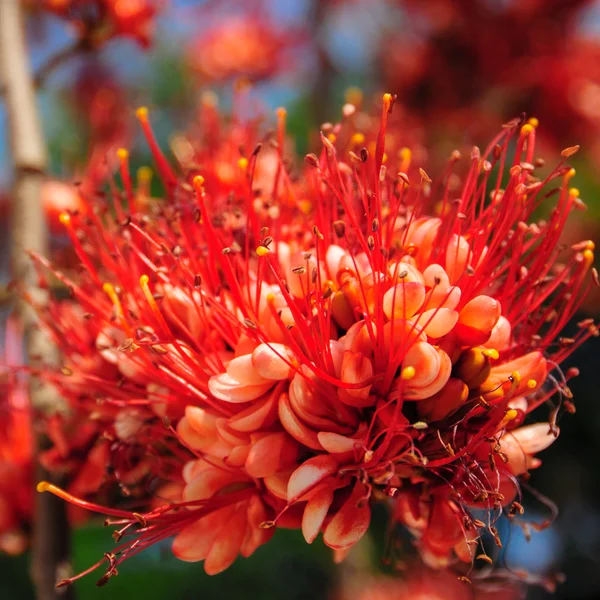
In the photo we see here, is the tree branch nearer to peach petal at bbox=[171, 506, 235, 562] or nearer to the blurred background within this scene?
peach petal at bbox=[171, 506, 235, 562]

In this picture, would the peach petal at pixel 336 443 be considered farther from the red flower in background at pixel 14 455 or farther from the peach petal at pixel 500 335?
the red flower in background at pixel 14 455

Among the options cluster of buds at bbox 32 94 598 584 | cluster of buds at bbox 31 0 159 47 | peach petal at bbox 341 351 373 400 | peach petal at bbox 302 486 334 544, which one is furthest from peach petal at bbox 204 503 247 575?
cluster of buds at bbox 31 0 159 47

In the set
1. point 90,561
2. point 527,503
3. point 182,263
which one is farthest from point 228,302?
point 527,503

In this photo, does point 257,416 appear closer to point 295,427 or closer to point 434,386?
point 295,427

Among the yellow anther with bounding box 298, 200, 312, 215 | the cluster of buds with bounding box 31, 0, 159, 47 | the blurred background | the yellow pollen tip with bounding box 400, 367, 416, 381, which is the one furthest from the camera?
the blurred background

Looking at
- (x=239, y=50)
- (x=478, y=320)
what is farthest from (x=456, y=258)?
(x=239, y=50)

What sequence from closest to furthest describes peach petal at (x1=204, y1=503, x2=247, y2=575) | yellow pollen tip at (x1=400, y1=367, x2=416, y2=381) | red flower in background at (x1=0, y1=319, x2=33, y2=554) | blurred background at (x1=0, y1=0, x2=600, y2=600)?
yellow pollen tip at (x1=400, y1=367, x2=416, y2=381)
peach petal at (x1=204, y1=503, x2=247, y2=575)
red flower in background at (x1=0, y1=319, x2=33, y2=554)
blurred background at (x1=0, y1=0, x2=600, y2=600)

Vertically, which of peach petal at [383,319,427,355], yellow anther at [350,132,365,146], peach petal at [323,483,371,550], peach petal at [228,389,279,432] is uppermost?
yellow anther at [350,132,365,146]

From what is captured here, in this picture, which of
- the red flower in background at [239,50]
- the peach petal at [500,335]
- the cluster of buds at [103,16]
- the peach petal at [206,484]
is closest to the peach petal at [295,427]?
the peach petal at [206,484]
